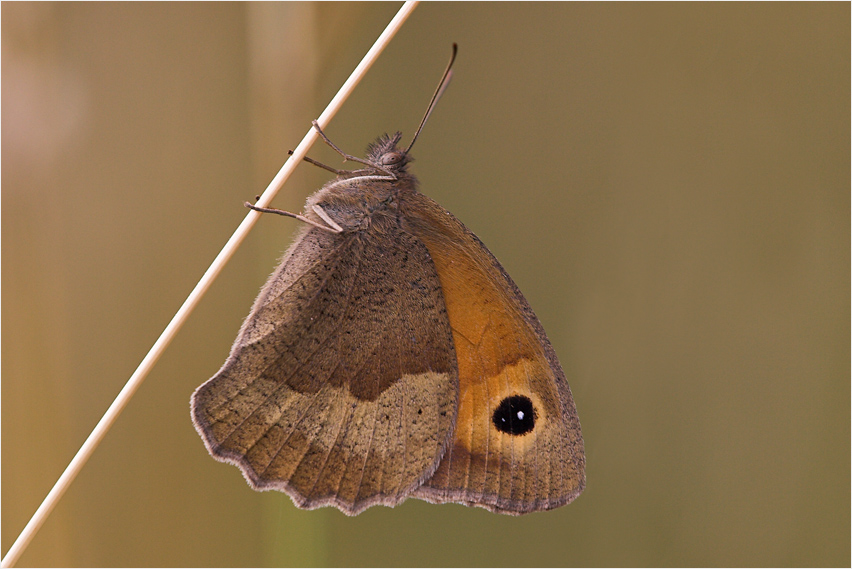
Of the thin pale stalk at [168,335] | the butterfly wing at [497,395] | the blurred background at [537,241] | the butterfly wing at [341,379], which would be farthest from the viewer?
the blurred background at [537,241]

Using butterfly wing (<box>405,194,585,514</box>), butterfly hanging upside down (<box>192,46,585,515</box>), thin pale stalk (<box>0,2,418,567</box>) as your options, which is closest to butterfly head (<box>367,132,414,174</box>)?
butterfly hanging upside down (<box>192,46,585,515</box>)

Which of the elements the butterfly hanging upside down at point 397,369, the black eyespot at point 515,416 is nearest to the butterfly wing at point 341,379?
the butterfly hanging upside down at point 397,369

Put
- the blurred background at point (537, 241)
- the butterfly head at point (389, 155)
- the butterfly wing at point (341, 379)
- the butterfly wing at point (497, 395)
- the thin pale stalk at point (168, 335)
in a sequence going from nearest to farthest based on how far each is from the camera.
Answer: the thin pale stalk at point (168, 335) < the butterfly wing at point (341, 379) < the butterfly wing at point (497, 395) < the butterfly head at point (389, 155) < the blurred background at point (537, 241)

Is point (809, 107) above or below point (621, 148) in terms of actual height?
above

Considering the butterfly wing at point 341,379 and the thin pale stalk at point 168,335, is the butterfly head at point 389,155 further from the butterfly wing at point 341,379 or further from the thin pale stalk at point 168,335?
the thin pale stalk at point 168,335

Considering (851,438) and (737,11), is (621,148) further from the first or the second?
(851,438)

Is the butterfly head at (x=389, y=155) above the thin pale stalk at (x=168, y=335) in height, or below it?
above

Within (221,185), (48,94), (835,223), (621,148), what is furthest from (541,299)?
(48,94)

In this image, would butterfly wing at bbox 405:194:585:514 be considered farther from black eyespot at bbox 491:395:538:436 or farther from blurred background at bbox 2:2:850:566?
blurred background at bbox 2:2:850:566
